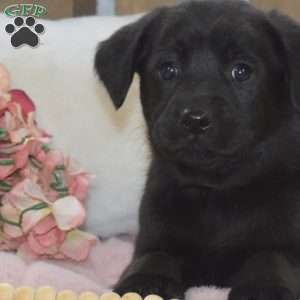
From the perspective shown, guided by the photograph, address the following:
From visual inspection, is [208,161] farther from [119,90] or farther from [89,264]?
[89,264]

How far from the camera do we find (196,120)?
164cm

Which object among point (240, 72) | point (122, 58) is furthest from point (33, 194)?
point (240, 72)

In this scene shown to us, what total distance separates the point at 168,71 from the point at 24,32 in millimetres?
839

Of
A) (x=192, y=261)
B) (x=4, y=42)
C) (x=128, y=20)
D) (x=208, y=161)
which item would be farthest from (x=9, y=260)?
(x=128, y=20)

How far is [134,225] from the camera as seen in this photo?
2482mm

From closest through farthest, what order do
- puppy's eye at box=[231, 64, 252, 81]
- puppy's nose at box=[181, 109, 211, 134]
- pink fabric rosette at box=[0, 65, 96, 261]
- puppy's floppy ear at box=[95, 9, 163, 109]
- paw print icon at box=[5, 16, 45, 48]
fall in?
puppy's nose at box=[181, 109, 211, 134] < puppy's eye at box=[231, 64, 252, 81] < puppy's floppy ear at box=[95, 9, 163, 109] < pink fabric rosette at box=[0, 65, 96, 261] < paw print icon at box=[5, 16, 45, 48]

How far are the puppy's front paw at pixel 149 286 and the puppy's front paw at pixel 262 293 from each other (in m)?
0.13

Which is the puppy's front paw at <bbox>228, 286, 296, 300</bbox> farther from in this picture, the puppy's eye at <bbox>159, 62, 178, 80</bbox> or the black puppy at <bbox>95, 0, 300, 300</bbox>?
the puppy's eye at <bbox>159, 62, 178, 80</bbox>

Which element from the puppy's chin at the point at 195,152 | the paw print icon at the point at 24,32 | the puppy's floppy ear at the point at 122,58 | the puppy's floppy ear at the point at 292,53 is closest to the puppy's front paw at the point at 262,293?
the puppy's chin at the point at 195,152

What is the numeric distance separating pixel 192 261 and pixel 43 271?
0.37m

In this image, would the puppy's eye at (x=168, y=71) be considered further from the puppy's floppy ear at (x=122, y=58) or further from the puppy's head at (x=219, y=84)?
the puppy's floppy ear at (x=122, y=58)

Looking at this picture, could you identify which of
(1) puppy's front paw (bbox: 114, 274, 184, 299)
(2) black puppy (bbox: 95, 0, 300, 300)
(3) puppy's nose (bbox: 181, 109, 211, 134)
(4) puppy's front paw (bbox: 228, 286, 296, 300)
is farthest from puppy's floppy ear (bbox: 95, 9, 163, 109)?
(4) puppy's front paw (bbox: 228, 286, 296, 300)

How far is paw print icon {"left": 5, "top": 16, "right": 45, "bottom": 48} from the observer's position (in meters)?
2.49

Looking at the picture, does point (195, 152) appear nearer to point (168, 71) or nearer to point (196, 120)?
point (196, 120)
